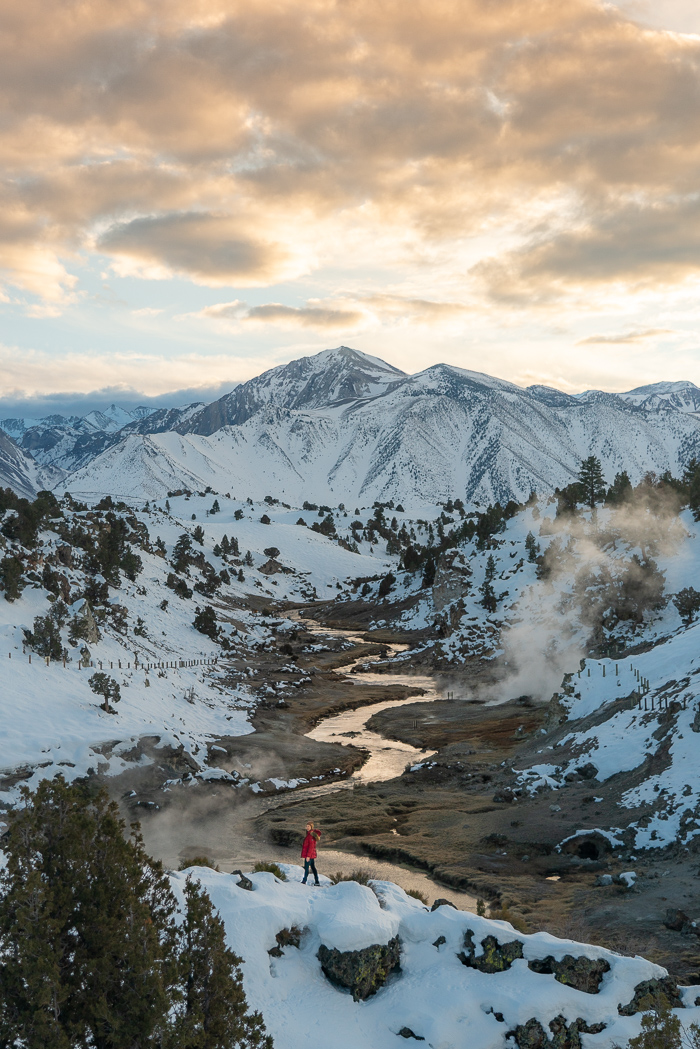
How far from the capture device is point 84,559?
70.0 m

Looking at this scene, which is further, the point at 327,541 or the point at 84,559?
the point at 327,541

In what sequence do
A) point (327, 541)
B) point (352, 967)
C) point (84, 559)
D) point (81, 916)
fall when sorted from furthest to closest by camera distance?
point (327, 541)
point (84, 559)
point (352, 967)
point (81, 916)

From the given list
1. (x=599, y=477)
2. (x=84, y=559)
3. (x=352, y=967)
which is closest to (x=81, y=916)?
(x=352, y=967)

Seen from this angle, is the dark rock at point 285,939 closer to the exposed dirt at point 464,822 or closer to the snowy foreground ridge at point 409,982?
the snowy foreground ridge at point 409,982

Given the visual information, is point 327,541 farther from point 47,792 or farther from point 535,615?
point 47,792

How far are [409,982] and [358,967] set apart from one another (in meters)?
1.35

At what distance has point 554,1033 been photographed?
14.3 m

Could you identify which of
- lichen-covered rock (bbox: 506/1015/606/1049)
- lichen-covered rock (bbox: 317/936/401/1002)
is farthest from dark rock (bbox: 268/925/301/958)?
lichen-covered rock (bbox: 506/1015/606/1049)

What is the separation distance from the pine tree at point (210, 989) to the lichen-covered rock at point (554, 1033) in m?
6.15

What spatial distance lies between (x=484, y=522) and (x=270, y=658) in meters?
43.9

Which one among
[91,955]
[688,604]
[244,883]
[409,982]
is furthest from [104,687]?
[688,604]

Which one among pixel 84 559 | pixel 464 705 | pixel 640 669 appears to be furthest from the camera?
pixel 84 559

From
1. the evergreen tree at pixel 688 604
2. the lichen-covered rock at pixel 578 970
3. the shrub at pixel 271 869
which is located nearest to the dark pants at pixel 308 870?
the shrub at pixel 271 869

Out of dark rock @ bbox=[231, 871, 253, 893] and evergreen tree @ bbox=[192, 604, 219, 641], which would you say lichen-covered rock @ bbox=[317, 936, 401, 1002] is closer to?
dark rock @ bbox=[231, 871, 253, 893]
